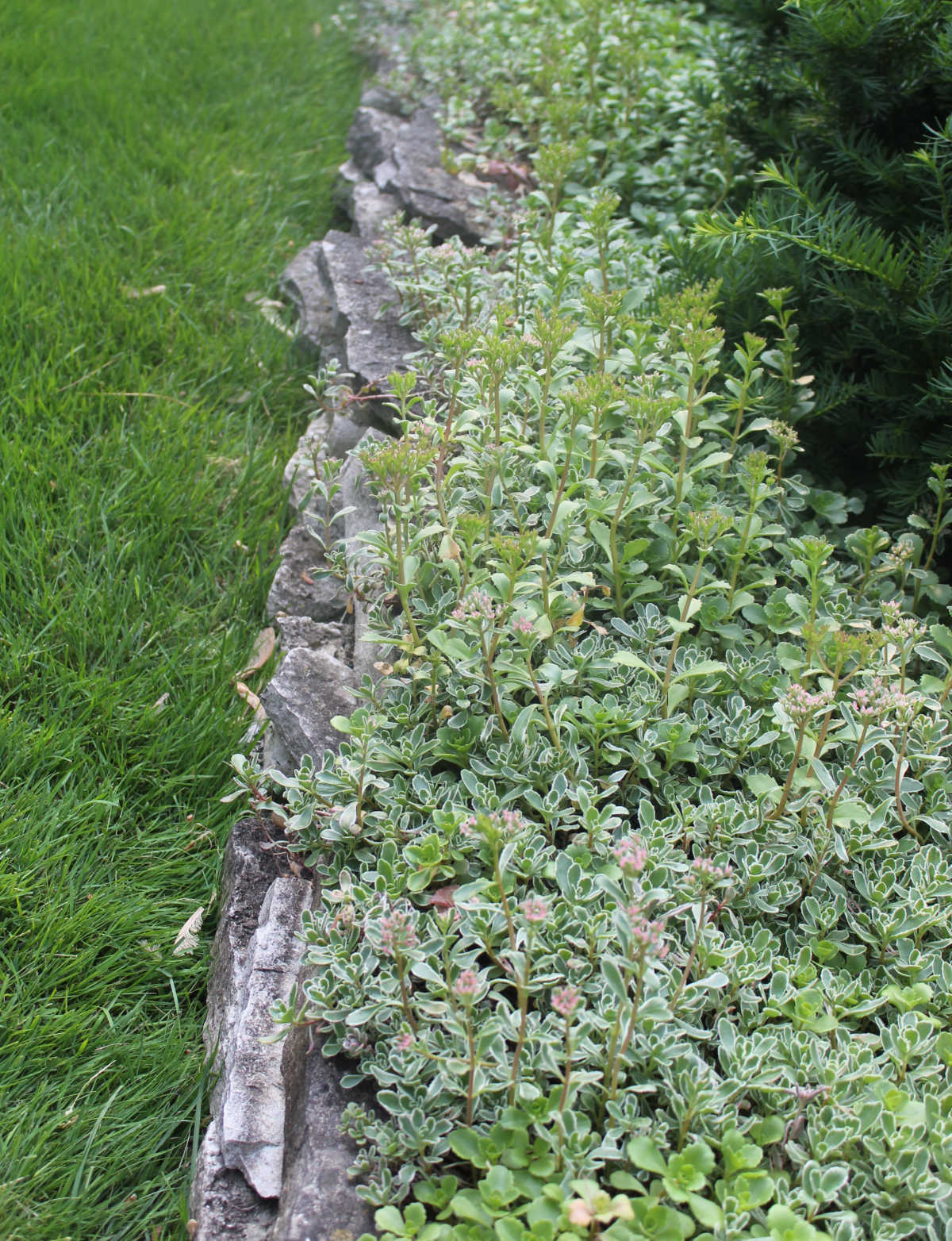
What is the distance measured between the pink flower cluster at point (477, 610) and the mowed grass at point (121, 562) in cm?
90

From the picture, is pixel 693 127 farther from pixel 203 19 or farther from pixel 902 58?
pixel 203 19

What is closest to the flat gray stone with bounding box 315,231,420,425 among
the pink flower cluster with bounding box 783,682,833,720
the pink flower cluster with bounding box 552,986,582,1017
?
the pink flower cluster with bounding box 783,682,833,720

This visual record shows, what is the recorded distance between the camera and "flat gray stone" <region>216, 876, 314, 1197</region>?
1.76 metres

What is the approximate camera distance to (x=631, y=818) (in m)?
2.16

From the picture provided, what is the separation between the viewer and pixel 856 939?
2.00 m

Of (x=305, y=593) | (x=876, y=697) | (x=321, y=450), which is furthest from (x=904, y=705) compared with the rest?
(x=321, y=450)

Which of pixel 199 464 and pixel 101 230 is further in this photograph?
pixel 101 230

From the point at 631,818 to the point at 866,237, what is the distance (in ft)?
Result: 5.33

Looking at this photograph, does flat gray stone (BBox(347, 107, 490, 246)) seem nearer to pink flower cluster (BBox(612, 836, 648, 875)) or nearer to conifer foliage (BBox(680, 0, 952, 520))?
conifer foliage (BBox(680, 0, 952, 520))

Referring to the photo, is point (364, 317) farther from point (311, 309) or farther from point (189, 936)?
point (189, 936)

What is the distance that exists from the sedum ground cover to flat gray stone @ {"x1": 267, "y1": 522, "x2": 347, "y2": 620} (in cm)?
25

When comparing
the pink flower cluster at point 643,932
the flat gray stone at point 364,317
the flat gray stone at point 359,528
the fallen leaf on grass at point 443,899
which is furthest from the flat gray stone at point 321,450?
the pink flower cluster at point 643,932

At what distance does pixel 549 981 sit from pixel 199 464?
2.31 m

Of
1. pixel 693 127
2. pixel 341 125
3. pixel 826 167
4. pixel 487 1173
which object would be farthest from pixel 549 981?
pixel 341 125
